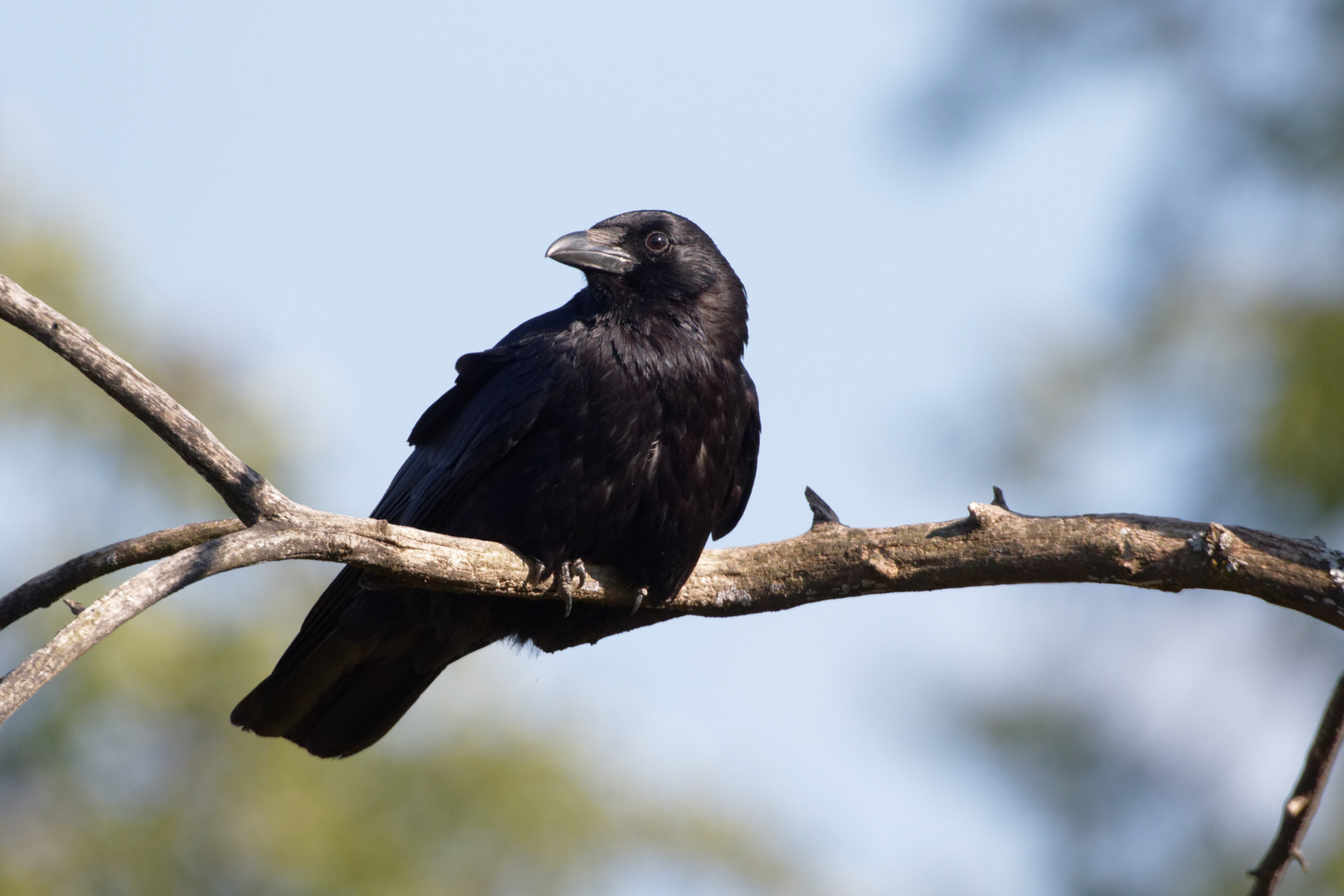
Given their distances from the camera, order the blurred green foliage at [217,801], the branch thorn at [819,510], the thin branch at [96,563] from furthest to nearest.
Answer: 1. the blurred green foliage at [217,801]
2. the branch thorn at [819,510]
3. the thin branch at [96,563]

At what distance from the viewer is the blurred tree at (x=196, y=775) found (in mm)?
10250

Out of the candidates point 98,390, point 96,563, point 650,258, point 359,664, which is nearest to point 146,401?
point 96,563

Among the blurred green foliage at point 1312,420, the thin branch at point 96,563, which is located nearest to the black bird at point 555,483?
the thin branch at point 96,563

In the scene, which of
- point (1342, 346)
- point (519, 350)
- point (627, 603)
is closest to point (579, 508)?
point (627, 603)

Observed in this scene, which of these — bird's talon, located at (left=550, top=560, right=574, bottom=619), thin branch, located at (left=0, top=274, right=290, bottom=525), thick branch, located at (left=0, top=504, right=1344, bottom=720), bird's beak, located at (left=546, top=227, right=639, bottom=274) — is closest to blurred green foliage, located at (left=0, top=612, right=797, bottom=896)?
bird's beak, located at (left=546, top=227, right=639, bottom=274)

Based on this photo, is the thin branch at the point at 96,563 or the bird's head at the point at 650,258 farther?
the bird's head at the point at 650,258

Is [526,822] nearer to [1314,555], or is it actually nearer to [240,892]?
[240,892]

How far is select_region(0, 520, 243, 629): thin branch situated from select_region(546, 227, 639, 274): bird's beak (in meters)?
1.81

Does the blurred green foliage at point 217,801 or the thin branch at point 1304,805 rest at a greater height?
the thin branch at point 1304,805

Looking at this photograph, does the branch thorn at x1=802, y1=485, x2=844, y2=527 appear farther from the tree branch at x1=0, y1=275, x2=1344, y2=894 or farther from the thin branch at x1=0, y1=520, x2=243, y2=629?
the thin branch at x1=0, y1=520, x2=243, y2=629

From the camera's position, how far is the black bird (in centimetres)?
403

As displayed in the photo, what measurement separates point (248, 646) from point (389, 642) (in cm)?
693

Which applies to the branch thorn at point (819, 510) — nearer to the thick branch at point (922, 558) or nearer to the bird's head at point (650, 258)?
the thick branch at point (922, 558)

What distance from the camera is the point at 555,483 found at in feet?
13.1
